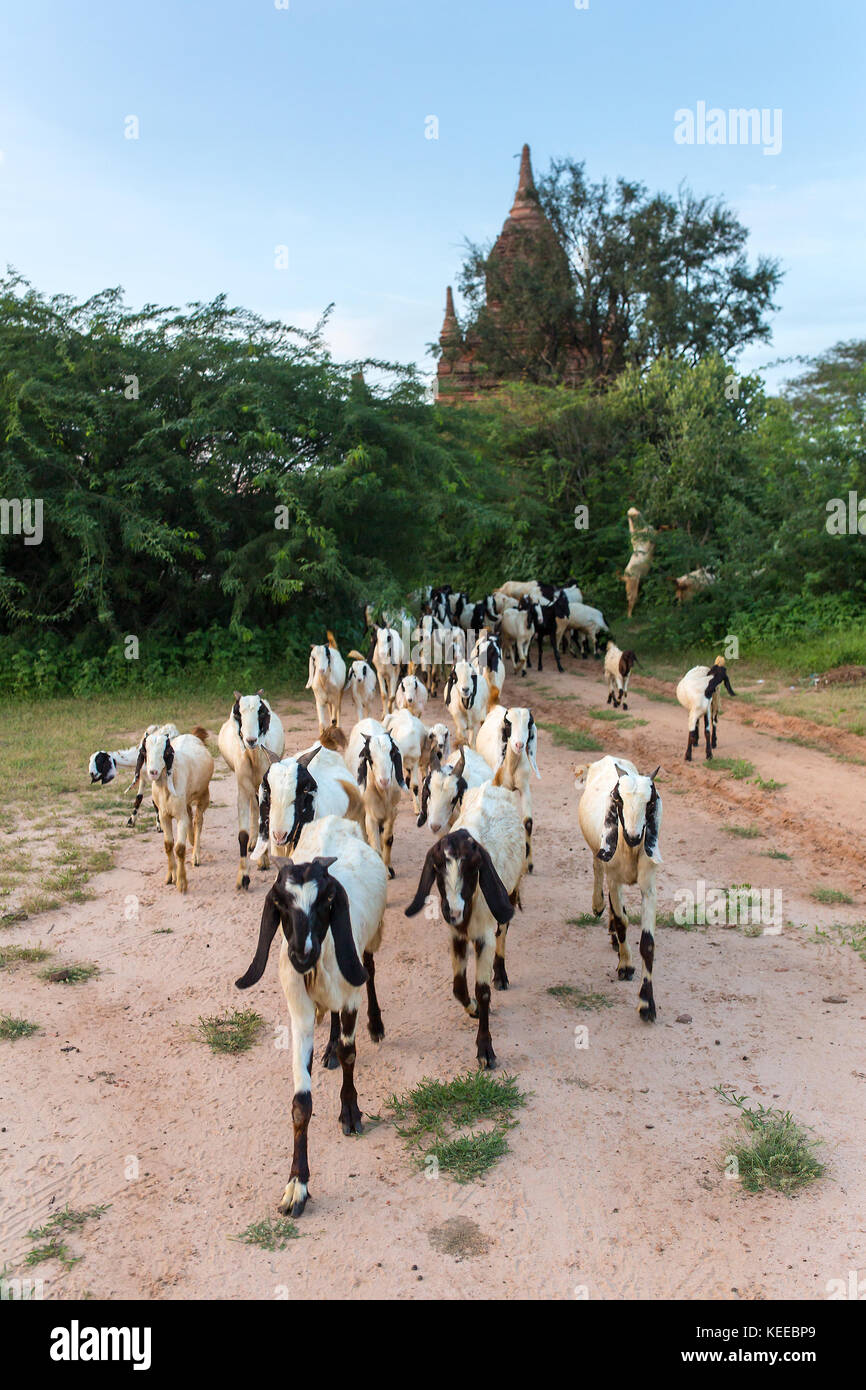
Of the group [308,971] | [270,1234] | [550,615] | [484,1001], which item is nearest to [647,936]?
[484,1001]

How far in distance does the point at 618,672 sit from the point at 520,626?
157 inches

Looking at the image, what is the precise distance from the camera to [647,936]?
229 inches

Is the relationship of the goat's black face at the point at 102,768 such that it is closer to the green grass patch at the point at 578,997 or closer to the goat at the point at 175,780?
the goat at the point at 175,780

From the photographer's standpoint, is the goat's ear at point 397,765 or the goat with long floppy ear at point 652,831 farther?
the goat's ear at point 397,765

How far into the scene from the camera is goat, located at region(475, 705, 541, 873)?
26.2ft

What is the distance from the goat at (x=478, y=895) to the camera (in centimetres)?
504

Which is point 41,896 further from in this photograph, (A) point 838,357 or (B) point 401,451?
(A) point 838,357

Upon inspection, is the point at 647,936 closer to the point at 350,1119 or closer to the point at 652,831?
the point at 652,831

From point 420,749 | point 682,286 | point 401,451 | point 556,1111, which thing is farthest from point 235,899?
point 682,286

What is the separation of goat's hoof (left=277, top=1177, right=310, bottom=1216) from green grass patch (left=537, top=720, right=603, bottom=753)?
28.3ft

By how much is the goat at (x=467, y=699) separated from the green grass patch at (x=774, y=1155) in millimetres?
6301

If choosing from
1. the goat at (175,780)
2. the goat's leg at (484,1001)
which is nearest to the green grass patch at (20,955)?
the goat at (175,780)

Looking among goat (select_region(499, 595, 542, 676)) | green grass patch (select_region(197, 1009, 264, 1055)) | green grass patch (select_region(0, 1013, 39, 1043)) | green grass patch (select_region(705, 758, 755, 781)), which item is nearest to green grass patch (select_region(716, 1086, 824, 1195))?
green grass patch (select_region(197, 1009, 264, 1055))
